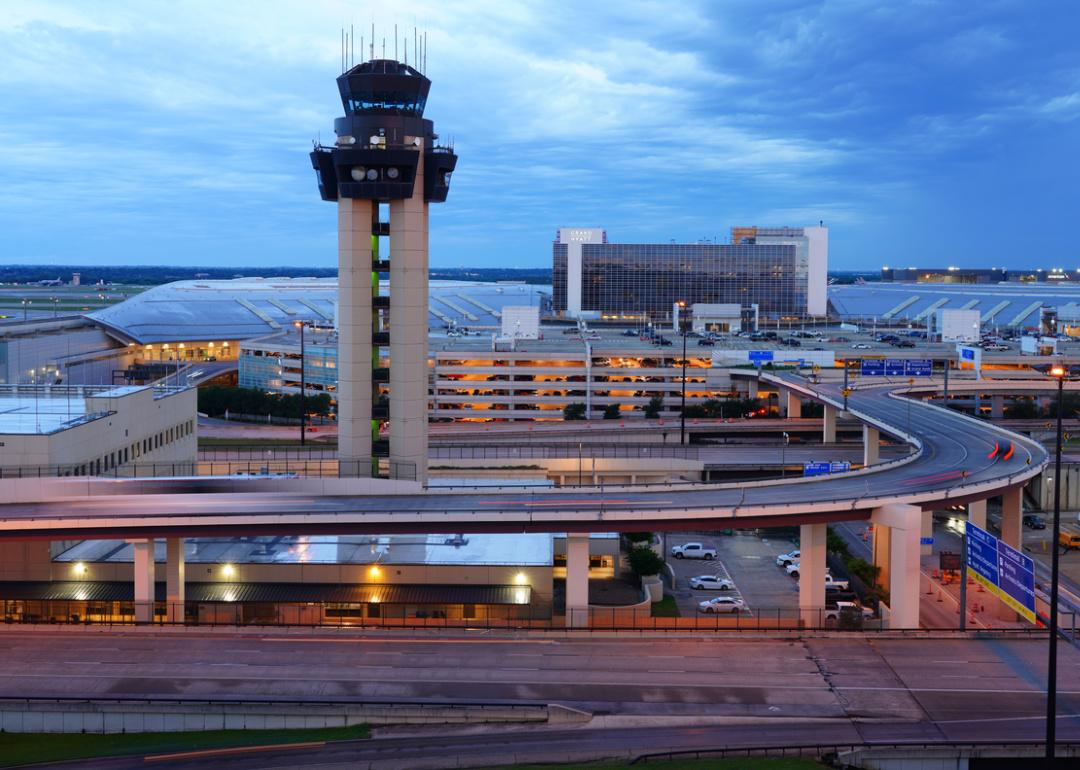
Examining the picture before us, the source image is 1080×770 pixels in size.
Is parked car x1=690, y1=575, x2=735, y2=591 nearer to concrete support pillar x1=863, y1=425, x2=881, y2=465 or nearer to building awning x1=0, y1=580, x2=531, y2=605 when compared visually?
building awning x1=0, y1=580, x2=531, y2=605

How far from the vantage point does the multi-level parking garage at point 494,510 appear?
52.6m

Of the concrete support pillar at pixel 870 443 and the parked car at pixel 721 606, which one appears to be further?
the concrete support pillar at pixel 870 443

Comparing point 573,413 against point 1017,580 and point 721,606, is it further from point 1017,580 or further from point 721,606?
point 1017,580

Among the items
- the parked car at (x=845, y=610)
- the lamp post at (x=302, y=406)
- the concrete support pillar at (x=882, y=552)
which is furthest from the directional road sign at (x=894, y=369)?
the lamp post at (x=302, y=406)

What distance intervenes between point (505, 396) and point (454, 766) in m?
109

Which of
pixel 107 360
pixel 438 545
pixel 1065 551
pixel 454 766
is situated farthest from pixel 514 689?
pixel 107 360

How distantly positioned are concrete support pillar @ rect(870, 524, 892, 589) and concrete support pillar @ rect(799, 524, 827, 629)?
9.84 metres

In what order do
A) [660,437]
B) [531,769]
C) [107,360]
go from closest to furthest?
[531,769] → [660,437] → [107,360]

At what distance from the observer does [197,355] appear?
196500mm

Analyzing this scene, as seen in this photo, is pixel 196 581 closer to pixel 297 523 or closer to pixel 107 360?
pixel 297 523

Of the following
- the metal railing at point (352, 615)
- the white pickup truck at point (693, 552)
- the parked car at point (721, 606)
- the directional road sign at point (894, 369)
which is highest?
the directional road sign at point (894, 369)

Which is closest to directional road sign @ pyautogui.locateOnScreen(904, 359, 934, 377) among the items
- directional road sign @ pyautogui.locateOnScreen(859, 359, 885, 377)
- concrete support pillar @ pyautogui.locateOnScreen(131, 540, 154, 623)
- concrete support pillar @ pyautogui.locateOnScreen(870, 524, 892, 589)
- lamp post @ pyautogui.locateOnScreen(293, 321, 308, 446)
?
directional road sign @ pyautogui.locateOnScreen(859, 359, 885, 377)

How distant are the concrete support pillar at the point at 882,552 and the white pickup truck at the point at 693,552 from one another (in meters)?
12.8

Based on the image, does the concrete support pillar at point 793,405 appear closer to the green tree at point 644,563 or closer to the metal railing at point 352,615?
the green tree at point 644,563
